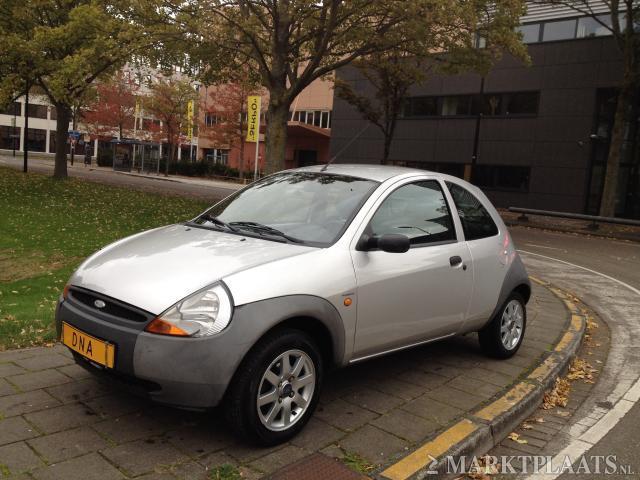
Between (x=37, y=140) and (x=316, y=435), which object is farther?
(x=37, y=140)

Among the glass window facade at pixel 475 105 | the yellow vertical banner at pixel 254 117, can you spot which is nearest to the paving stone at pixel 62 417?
the glass window facade at pixel 475 105

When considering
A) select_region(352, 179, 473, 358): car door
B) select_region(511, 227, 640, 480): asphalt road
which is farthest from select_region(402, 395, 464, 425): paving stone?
select_region(511, 227, 640, 480): asphalt road

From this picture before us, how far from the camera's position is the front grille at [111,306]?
306 cm

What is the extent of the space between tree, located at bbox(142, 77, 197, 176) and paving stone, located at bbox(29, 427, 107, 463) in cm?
4494

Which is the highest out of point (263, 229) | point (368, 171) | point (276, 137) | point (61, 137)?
point (276, 137)

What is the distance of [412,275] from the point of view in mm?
4008

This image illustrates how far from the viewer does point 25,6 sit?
19.5 meters

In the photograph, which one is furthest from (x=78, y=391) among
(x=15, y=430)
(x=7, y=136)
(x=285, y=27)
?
(x=7, y=136)

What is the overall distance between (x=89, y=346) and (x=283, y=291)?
1149 mm

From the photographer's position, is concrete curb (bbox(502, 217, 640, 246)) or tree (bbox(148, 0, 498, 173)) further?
concrete curb (bbox(502, 217, 640, 246))

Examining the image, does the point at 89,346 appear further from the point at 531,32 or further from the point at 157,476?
the point at 531,32

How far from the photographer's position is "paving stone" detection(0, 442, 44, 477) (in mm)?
2844

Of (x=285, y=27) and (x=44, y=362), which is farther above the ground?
(x=285, y=27)

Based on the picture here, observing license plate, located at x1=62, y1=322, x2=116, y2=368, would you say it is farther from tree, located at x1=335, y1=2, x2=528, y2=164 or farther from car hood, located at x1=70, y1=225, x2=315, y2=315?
tree, located at x1=335, y1=2, x2=528, y2=164
